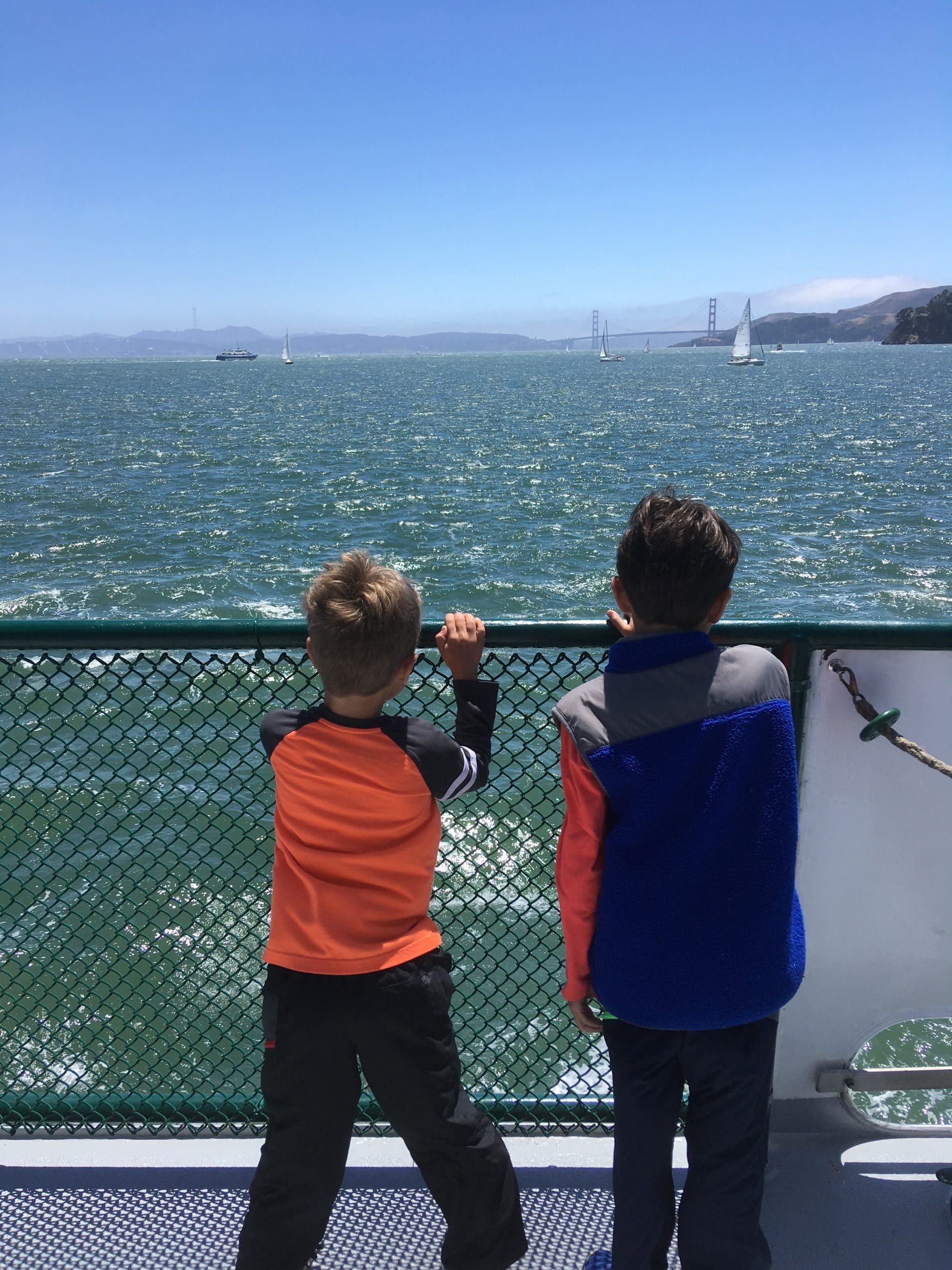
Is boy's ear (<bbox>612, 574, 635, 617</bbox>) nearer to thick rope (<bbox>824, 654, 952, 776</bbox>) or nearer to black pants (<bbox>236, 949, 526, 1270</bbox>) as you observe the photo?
thick rope (<bbox>824, 654, 952, 776</bbox>)

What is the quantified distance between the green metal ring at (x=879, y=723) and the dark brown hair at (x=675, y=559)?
0.53 metres

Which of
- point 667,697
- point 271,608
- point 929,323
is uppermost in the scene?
point 929,323

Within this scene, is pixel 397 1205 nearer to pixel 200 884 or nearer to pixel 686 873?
pixel 200 884

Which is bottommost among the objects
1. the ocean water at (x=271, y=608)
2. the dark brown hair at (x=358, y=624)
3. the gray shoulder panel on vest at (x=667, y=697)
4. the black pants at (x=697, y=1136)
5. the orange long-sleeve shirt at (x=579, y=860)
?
the ocean water at (x=271, y=608)

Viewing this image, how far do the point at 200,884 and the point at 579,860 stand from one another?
1.35 meters

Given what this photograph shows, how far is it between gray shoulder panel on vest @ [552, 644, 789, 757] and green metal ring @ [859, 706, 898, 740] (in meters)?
0.44

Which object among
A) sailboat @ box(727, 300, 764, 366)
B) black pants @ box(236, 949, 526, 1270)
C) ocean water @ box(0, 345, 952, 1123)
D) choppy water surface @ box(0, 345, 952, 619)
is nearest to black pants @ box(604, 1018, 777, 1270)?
black pants @ box(236, 949, 526, 1270)

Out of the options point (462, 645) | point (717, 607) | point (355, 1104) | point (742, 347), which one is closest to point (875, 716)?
point (717, 607)

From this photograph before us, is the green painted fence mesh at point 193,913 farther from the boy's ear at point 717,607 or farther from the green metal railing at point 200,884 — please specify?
the boy's ear at point 717,607

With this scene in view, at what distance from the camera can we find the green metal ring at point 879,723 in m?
2.01

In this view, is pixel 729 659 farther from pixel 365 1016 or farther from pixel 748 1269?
pixel 748 1269

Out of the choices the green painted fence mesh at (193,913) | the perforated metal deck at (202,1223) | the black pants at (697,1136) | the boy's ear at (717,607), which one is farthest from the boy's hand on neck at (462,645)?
the perforated metal deck at (202,1223)

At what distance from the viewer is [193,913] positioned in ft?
23.3

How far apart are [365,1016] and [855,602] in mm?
17220
